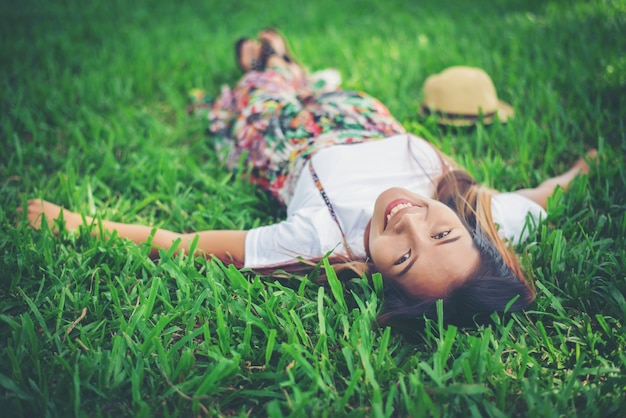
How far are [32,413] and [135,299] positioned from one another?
1.51ft

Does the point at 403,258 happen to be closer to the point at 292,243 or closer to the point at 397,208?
the point at 397,208

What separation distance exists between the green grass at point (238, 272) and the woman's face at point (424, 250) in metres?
0.14

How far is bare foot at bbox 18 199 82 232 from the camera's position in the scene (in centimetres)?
192

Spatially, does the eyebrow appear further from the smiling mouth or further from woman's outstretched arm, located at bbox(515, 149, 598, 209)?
woman's outstretched arm, located at bbox(515, 149, 598, 209)

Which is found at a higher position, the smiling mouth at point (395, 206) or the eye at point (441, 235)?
the smiling mouth at point (395, 206)

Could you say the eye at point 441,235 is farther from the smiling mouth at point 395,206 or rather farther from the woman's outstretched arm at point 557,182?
the woman's outstretched arm at point 557,182

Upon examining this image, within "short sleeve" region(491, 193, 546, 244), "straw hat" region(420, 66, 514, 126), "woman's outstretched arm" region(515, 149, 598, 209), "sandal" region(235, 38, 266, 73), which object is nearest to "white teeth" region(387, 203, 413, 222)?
"short sleeve" region(491, 193, 546, 244)

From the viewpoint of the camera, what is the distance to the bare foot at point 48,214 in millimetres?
1919

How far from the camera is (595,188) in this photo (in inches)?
82.4

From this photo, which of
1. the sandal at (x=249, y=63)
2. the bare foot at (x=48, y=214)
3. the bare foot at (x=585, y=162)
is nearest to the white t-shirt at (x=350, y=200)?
the bare foot at (x=585, y=162)

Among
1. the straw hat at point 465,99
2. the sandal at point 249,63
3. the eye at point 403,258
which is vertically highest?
the sandal at point 249,63

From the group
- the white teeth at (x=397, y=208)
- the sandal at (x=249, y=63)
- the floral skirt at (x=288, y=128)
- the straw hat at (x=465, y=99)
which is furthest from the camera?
the sandal at (x=249, y=63)

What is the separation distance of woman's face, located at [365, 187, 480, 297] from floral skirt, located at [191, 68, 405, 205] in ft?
2.03

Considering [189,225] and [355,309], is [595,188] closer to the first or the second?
[355,309]
